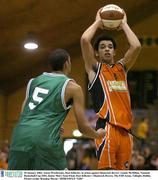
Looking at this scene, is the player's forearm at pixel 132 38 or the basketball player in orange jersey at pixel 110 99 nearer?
the basketball player in orange jersey at pixel 110 99

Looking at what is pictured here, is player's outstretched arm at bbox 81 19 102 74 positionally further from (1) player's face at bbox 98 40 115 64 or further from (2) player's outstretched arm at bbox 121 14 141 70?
(2) player's outstretched arm at bbox 121 14 141 70

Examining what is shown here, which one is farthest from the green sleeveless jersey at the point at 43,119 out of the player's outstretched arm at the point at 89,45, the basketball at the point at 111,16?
the basketball at the point at 111,16

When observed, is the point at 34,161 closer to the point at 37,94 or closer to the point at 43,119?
the point at 43,119

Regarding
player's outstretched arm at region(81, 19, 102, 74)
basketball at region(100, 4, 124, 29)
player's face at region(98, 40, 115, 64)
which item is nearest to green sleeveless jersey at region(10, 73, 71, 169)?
player's outstretched arm at region(81, 19, 102, 74)

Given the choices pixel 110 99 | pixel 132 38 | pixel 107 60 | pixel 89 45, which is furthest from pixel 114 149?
pixel 132 38

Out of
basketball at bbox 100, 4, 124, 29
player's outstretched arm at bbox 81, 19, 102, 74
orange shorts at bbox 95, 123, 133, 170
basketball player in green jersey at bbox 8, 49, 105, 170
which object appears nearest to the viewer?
basketball player in green jersey at bbox 8, 49, 105, 170

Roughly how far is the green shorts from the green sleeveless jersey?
4 cm

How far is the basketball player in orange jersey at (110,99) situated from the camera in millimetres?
5684

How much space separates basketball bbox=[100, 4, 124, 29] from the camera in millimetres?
5930

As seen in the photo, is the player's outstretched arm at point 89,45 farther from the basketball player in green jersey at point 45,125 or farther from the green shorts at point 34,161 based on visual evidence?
the green shorts at point 34,161

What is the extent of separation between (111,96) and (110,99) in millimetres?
33

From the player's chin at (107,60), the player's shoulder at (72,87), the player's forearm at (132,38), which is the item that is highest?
the player's forearm at (132,38)

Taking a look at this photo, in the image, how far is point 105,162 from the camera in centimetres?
564

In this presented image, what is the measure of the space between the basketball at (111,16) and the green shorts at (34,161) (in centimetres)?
180
